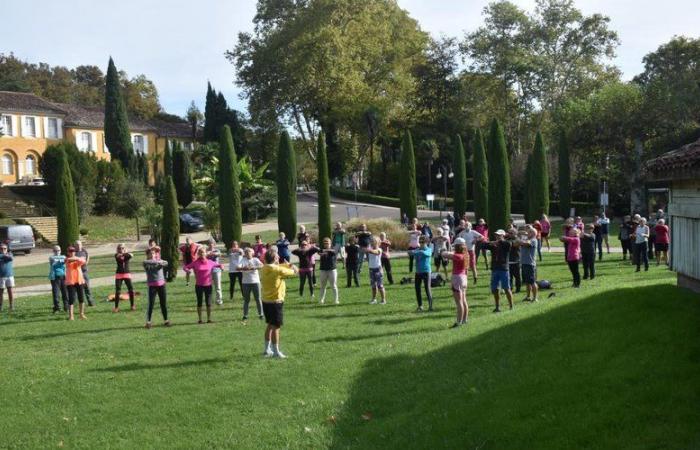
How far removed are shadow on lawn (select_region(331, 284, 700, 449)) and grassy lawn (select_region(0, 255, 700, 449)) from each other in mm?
24

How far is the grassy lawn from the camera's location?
7.04 metres

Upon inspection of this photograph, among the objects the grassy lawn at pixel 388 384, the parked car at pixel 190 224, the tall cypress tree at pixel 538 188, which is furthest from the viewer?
the parked car at pixel 190 224

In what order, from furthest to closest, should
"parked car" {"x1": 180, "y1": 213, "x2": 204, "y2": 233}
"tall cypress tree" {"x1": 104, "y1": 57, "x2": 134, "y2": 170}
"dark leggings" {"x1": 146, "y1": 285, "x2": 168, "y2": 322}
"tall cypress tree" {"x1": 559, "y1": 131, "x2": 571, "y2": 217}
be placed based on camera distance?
1. "tall cypress tree" {"x1": 104, "y1": 57, "x2": 134, "y2": 170}
2. "tall cypress tree" {"x1": 559, "y1": 131, "x2": 571, "y2": 217}
3. "parked car" {"x1": 180, "y1": 213, "x2": 204, "y2": 233}
4. "dark leggings" {"x1": 146, "y1": 285, "x2": 168, "y2": 322}

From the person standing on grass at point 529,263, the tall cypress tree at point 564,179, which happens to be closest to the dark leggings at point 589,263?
the person standing on grass at point 529,263

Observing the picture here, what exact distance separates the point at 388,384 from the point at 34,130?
60391 millimetres

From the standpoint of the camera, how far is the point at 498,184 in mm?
32031

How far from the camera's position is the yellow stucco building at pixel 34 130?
59812 millimetres

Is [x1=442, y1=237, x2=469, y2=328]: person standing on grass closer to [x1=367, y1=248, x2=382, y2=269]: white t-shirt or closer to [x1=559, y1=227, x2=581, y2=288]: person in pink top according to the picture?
[x1=367, y1=248, x2=382, y2=269]: white t-shirt

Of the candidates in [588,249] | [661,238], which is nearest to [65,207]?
[588,249]

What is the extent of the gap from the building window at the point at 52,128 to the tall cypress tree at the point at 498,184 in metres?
45.6

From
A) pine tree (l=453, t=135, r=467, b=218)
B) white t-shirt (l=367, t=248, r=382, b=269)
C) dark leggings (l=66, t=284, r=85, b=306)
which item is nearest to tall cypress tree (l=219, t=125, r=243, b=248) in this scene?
dark leggings (l=66, t=284, r=85, b=306)

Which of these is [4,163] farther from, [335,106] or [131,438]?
[131,438]

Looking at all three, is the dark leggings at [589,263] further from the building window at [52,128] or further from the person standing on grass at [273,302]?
the building window at [52,128]

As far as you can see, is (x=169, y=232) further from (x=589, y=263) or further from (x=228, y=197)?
(x=589, y=263)
